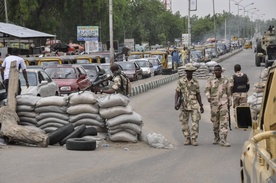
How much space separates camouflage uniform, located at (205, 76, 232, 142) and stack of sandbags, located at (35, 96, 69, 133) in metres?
3.18

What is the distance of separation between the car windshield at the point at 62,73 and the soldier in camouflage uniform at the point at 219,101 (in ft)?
45.0

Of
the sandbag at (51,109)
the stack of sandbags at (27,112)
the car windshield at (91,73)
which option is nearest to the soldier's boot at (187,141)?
the sandbag at (51,109)

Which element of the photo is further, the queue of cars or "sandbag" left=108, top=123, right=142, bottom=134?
the queue of cars

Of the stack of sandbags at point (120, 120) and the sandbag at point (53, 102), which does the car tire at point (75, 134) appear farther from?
the sandbag at point (53, 102)

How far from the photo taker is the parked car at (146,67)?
44.3 metres

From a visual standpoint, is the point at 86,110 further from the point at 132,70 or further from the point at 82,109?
the point at 132,70

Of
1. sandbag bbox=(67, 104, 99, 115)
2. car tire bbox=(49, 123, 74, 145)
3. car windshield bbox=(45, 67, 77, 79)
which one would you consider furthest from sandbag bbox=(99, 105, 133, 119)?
car windshield bbox=(45, 67, 77, 79)

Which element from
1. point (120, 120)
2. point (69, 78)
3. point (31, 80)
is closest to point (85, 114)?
point (120, 120)

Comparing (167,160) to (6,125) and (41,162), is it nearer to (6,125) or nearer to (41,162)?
(41,162)

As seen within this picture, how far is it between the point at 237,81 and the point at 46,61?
60.6 feet

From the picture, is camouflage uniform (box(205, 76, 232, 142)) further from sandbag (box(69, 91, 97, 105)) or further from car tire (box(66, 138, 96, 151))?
car tire (box(66, 138, 96, 151))

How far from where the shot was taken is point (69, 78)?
27281mm

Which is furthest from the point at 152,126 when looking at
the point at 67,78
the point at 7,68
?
the point at 67,78

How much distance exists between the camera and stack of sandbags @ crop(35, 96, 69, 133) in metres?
14.7
